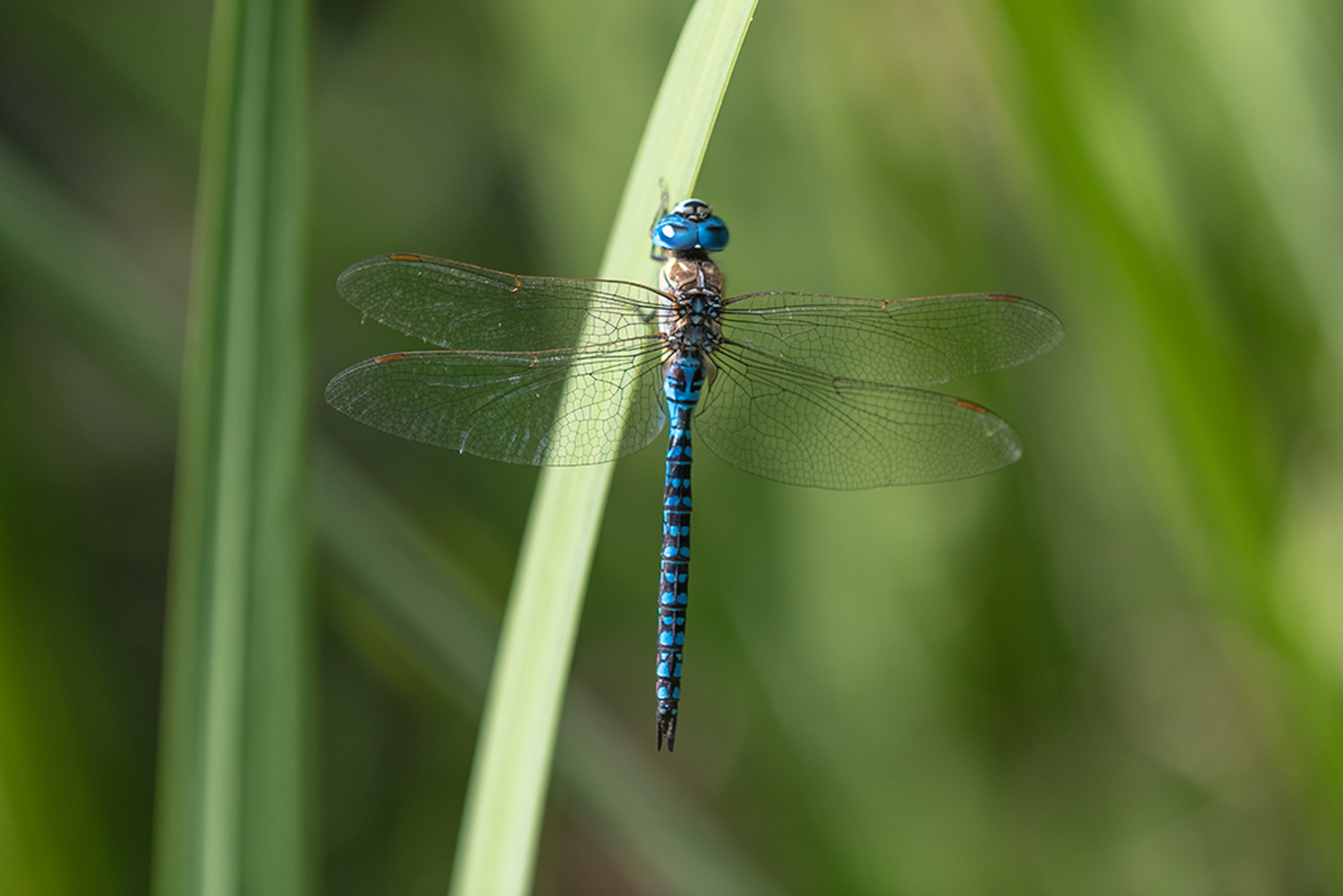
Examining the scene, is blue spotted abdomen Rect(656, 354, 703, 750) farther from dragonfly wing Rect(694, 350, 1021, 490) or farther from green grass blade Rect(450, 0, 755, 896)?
green grass blade Rect(450, 0, 755, 896)

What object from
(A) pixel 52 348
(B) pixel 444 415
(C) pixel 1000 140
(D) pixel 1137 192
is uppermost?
(C) pixel 1000 140

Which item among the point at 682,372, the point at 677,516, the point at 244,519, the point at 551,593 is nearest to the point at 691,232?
the point at 682,372

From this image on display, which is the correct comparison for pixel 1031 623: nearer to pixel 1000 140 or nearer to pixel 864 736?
pixel 864 736

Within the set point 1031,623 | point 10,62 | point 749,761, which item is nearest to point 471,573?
point 749,761

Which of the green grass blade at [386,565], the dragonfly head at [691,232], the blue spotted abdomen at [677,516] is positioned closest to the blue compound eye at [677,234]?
the dragonfly head at [691,232]

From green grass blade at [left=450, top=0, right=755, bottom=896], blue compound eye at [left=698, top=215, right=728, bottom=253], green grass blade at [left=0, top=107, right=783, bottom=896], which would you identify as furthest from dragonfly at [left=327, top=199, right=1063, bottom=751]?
green grass blade at [left=0, top=107, right=783, bottom=896]

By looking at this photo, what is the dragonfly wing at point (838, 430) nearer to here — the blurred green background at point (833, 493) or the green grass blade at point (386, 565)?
the blurred green background at point (833, 493)
